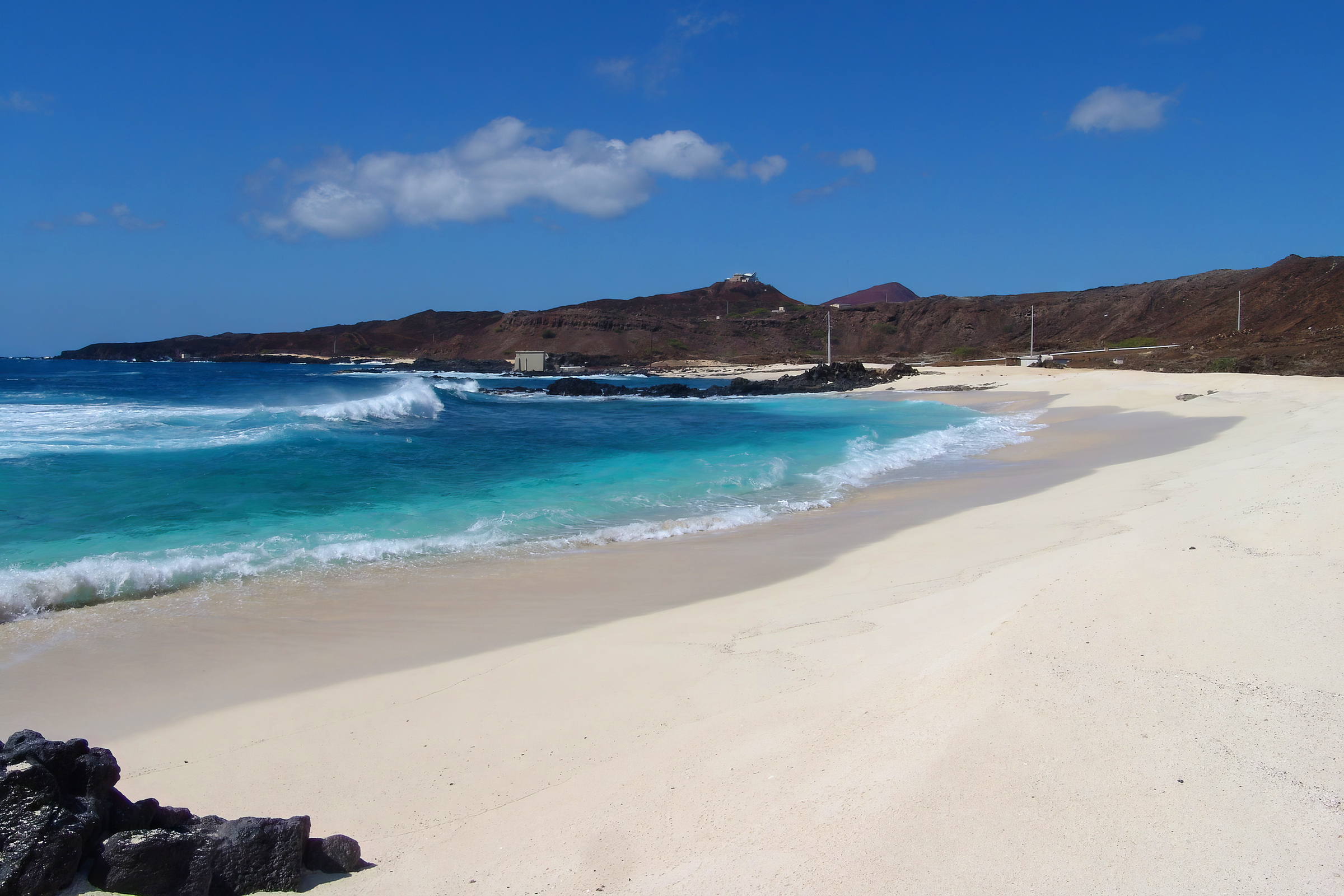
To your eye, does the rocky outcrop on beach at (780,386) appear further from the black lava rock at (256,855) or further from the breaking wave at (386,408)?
the black lava rock at (256,855)

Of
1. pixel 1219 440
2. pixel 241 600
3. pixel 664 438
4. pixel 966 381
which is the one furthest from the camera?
pixel 966 381

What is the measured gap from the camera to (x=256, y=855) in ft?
7.51

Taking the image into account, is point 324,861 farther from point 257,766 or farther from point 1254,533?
point 1254,533

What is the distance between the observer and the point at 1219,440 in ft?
42.4

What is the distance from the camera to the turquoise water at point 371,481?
24.4 ft

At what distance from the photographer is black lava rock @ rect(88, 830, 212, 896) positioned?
2.18 meters

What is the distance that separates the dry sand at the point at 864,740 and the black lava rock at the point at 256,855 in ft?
0.42

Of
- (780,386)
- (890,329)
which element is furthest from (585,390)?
(890,329)

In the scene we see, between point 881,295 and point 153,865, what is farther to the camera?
point 881,295

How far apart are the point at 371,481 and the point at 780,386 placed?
106 feet

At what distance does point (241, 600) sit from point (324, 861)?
173 inches

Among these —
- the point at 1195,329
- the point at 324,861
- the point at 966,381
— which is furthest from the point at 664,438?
the point at 1195,329

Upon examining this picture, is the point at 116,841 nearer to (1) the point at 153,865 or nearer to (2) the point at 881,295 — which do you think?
(1) the point at 153,865

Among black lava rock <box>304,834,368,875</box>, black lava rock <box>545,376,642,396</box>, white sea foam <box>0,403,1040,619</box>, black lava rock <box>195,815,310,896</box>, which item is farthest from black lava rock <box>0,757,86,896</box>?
black lava rock <box>545,376,642,396</box>
